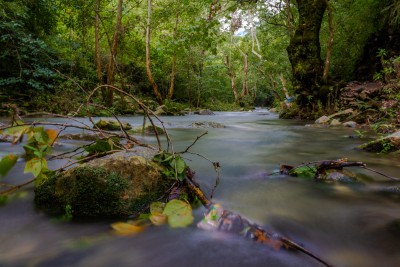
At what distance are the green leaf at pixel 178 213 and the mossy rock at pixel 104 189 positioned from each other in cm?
17

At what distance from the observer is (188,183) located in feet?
5.93

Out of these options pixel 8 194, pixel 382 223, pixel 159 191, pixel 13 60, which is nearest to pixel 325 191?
pixel 382 223

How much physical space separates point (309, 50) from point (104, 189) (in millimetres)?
9200

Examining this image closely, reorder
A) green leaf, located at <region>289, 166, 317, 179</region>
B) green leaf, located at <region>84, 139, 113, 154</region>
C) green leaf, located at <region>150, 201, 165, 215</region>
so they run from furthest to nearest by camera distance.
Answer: green leaf, located at <region>289, 166, 317, 179</region>, green leaf, located at <region>84, 139, 113, 154</region>, green leaf, located at <region>150, 201, 165, 215</region>

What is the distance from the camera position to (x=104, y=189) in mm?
1612

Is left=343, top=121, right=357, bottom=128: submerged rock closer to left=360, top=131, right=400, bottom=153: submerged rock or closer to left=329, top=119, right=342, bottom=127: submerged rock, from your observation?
left=329, top=119, right=342, bottom=127: submerged rock

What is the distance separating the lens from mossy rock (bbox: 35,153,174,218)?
62.7 inches

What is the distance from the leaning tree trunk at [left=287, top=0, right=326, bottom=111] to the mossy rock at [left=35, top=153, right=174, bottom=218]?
8.83 m

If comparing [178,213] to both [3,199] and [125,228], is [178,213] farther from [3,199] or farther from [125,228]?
[3,199]

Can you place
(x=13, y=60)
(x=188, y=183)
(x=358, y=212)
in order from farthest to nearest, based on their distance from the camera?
1. (x=13, y=60)
2. (x=188, y=183)
3. (x=358, y=212)

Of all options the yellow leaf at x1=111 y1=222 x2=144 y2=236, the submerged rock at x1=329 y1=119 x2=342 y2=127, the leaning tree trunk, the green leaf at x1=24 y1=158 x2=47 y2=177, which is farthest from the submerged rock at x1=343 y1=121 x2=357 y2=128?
the green leaf at x1=24 y1=158 x2=47 y2=177

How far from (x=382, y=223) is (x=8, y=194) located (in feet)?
7.50

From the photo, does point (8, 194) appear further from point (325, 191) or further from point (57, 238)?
point (325, 191)

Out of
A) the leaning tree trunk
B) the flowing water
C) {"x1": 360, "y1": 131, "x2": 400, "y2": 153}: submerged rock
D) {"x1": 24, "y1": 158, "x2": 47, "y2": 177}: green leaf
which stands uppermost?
the leaning tree trunk
